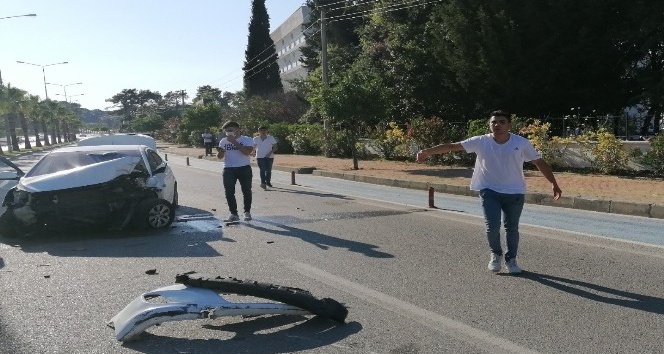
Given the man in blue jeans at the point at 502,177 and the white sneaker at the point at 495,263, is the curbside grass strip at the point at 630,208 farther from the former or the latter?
the white sneaker at the point at 495,263

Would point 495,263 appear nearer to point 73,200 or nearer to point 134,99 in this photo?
point 73,200

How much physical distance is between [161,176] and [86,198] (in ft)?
4.75

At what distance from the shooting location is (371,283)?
5.91 m

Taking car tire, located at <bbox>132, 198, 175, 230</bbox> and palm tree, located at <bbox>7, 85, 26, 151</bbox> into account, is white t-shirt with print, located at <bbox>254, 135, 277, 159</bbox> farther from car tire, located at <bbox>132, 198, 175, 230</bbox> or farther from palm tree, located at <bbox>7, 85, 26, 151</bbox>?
palm tree, located at <bbox>7, 85, 26, 151</bbox>

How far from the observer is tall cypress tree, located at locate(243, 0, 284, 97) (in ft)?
222

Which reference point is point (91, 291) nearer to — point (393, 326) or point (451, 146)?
point (393, 326)

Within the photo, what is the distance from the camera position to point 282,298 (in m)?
4.87

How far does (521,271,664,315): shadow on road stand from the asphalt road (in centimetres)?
1

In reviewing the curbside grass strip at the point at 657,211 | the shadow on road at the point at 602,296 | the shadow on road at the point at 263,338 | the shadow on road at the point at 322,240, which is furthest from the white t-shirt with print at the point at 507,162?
the curbside grass strip at the point at 657,211

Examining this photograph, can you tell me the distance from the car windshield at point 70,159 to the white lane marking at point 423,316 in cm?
471

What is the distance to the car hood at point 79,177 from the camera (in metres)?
8.56

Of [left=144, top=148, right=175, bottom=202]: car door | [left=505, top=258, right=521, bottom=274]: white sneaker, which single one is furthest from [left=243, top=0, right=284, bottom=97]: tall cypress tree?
[left=505, top=258, right=521, bottom=274]: white sneaker

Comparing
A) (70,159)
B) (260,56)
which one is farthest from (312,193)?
(260,56)

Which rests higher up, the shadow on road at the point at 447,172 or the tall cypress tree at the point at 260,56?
the tall cypress tree at the point at 260,56
